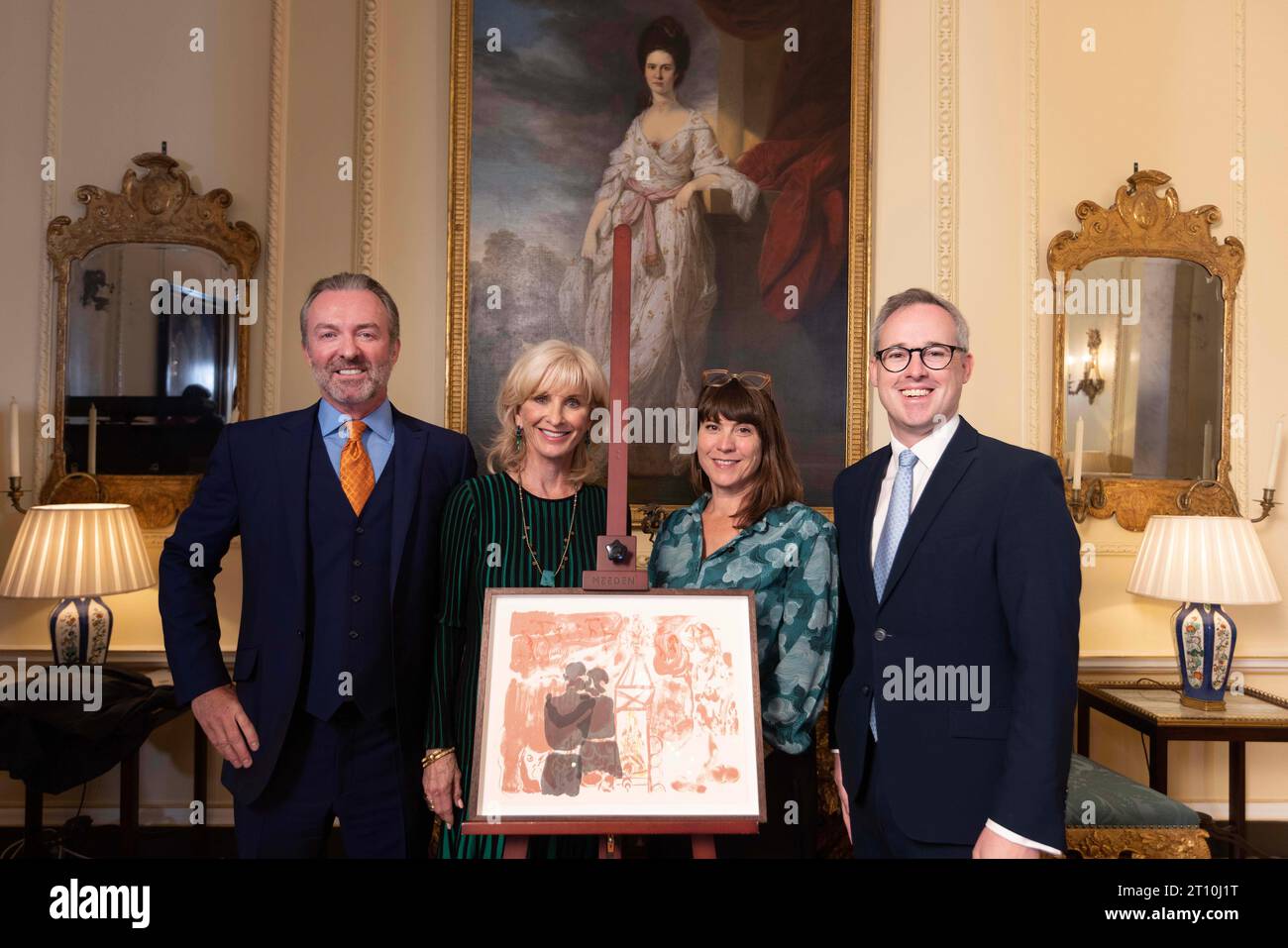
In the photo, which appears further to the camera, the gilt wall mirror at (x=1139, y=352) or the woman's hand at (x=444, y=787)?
the gilt wall mirror at (x=1139, y=352)

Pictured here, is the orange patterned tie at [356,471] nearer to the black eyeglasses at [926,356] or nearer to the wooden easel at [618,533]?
the wooden easel at [618,533]

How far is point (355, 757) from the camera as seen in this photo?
2.09 meters

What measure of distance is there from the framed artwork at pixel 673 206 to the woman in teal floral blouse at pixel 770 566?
1795mm

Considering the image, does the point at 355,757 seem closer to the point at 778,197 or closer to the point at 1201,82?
the point at 778,197

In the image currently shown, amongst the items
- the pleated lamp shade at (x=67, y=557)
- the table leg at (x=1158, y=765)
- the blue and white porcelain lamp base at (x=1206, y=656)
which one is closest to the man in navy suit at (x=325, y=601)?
the pleated lamp shade at (x=67, y=557)

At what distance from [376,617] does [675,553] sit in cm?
80

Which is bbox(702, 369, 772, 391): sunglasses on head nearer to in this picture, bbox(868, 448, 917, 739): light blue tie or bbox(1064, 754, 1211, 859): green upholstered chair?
bbox(868, 448, 917, 739): light blue tie

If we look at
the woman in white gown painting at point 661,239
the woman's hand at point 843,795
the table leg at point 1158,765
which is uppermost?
the woman in white gown painting at point 661,239

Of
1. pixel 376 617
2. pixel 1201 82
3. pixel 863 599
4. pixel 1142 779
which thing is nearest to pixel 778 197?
pixel 1201 82

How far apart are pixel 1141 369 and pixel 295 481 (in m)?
4.06

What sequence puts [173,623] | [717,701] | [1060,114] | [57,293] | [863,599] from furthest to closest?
[1060,114]
[57,293]
[173,623]
[863,599]
[717,701]

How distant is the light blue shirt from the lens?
7.29 feet

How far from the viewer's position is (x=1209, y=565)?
361cm

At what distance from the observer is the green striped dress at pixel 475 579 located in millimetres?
2082
